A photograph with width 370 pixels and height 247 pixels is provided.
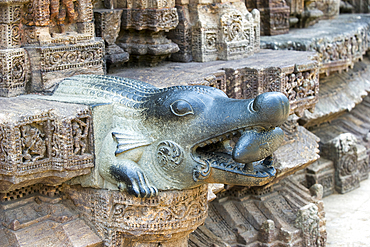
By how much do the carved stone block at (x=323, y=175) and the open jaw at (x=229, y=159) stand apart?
13.5 ft

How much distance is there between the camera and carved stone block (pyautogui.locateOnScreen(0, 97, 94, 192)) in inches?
130

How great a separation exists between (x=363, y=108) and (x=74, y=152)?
7.14 meters

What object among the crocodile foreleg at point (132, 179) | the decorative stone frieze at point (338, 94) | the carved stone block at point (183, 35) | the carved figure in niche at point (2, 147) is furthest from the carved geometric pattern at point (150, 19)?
the decorative stone frieze at point (338, 94)

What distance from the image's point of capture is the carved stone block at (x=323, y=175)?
743cm

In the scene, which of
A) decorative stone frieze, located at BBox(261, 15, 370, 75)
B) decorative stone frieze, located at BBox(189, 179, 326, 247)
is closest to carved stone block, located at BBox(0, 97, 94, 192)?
decorative stone frieze, located at BBox(189, 179, 326, 247)

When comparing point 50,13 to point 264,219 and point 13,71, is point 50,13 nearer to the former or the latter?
point 13,71

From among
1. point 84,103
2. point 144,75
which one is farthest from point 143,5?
point 84,103

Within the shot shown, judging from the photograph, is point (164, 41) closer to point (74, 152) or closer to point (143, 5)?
point (143, 5)

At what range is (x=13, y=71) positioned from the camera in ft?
13.3

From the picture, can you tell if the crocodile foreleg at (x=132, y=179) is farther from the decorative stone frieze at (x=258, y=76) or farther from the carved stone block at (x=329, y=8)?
the carved stone block at (x=329, y=8)

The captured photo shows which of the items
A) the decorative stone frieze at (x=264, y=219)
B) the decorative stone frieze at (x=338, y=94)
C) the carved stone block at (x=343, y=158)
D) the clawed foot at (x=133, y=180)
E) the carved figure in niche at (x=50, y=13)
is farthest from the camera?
the decorative stone frieze at (x=338, y=94)

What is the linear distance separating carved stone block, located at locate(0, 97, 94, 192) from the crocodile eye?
57 centimetres

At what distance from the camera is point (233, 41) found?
19.5 feet

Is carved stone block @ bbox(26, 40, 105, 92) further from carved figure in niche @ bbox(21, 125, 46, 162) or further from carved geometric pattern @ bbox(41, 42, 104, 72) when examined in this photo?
carved figure in niche @ bbox(21, 125, 46, 162)
